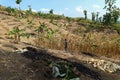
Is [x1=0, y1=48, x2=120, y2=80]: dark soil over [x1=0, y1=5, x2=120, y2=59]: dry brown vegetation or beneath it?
over

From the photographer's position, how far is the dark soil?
698cm

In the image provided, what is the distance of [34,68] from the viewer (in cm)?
730

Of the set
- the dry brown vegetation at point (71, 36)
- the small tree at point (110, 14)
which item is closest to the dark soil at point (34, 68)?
the dry brown vegetation at point (71, 36)

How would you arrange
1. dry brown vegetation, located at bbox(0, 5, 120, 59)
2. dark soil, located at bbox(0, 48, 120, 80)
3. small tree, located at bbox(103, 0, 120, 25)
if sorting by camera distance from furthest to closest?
small tree, located at bbox(103, 0, 120, 25) → dry brown vegetation, located at bbox(0, 5, 120, 59) → dark soil, located at bbox(0, 48, 120, 80)

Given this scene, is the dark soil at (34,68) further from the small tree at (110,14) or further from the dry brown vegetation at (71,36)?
the small tree at (110,14)

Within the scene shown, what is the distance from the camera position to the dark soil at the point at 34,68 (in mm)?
6977

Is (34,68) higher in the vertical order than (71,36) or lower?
higher

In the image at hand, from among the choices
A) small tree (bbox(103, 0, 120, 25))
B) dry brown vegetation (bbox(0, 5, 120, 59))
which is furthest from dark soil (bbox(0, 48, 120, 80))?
small tree (bbox(103, 0, 120, 25))

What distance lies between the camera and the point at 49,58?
802cm

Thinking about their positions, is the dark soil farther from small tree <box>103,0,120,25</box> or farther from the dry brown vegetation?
small tree <box>103,0,120,25</box>

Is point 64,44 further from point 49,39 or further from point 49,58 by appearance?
point 49,58

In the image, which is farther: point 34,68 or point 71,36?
point 71,36

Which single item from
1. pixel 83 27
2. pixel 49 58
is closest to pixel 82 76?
pixel 49 58

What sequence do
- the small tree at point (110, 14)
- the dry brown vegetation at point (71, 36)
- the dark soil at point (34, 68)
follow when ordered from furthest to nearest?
the small tree at point (110, 14) < the dry brown vegetation at point (71, 36) < the dark soil at point (34, 68)
